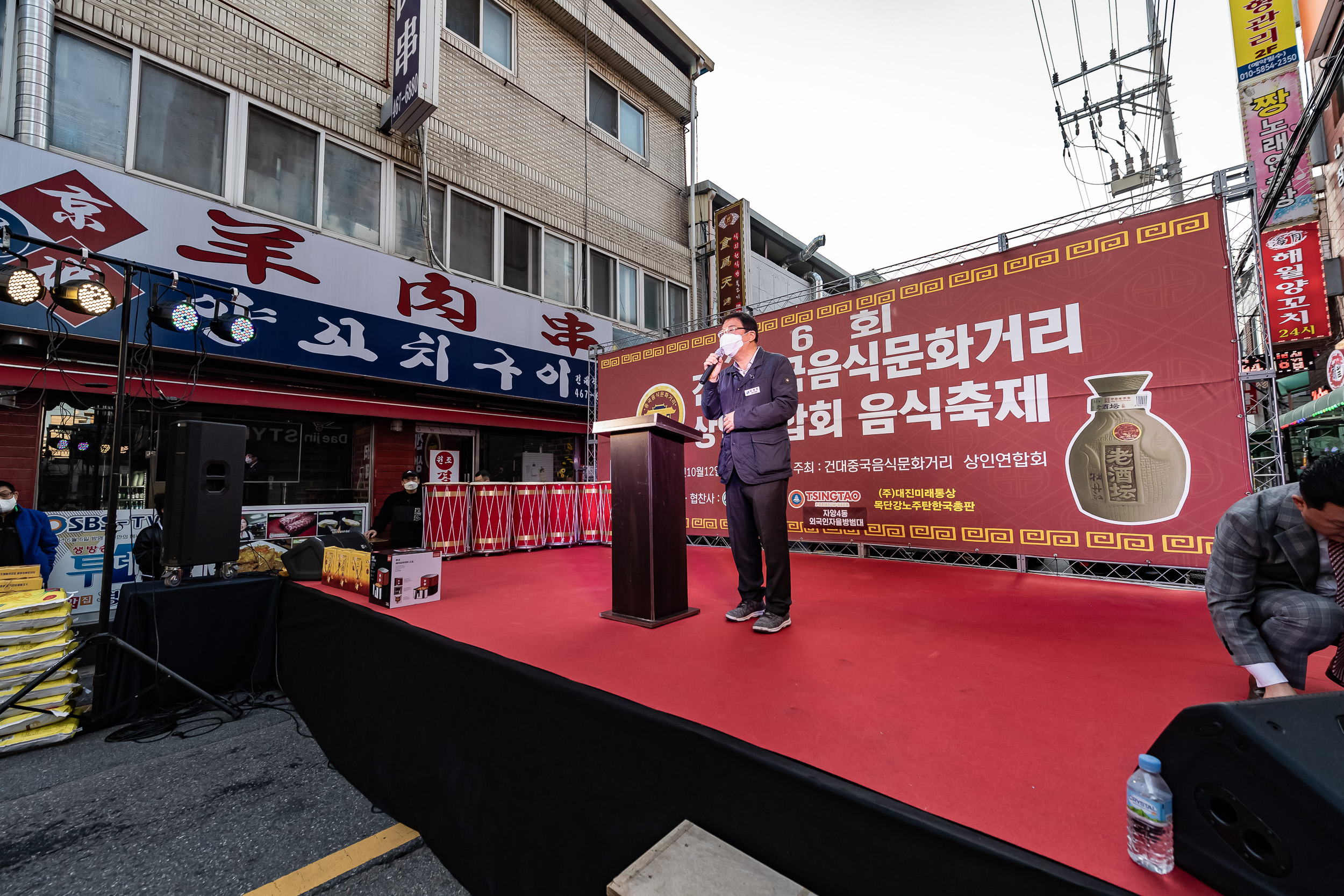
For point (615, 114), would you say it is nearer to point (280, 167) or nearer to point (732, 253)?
point (732, 253)

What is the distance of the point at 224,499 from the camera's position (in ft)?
11.3

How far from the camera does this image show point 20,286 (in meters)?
3.19

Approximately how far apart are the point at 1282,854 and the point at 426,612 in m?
3.24

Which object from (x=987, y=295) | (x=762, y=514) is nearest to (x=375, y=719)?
(x=762, y=514)

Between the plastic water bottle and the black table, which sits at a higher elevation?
the plastic water bottle

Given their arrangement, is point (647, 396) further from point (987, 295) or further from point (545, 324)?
point (987, 295)

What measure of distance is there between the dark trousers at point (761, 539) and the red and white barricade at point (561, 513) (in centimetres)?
364

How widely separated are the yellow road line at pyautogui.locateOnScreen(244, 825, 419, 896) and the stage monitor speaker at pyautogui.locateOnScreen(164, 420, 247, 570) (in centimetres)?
229

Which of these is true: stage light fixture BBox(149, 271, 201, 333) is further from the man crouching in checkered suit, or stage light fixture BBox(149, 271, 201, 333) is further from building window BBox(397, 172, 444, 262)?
the man crouching in checkered suit

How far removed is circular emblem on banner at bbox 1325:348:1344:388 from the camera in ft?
25.6

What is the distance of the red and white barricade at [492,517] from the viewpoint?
18.3ft

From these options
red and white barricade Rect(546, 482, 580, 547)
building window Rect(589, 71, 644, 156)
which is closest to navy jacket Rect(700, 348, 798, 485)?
red and white barricade Rect(546, 482, 580, 547)

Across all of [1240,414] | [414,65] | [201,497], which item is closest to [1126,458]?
[1240,414]

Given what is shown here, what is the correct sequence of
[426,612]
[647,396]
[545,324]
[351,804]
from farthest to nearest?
[545,324], [647,396], [426,612], [351,804]
